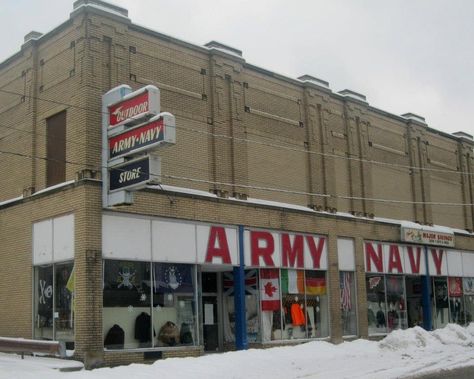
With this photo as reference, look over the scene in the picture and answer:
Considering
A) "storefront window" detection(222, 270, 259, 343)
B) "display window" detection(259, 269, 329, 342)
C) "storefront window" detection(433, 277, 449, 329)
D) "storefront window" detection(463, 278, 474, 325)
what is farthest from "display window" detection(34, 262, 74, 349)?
"storefront window" detection(463, 278, 474, 325)

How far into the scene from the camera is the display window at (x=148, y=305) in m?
19.2

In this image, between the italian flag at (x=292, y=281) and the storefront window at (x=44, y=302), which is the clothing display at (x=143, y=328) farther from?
the italian flag at (x=292, y=281)

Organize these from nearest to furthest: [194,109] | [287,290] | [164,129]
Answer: [164,129] → [194,109] → [287,290]

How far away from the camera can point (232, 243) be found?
22.9 m

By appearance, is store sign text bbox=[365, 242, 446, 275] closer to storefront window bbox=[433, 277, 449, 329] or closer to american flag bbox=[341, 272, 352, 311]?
storefront window bbox=[433, 277, 449, 329]

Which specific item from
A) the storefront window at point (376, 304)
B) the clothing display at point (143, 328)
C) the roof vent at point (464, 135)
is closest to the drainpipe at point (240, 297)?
the clothing display at point (143, 328)

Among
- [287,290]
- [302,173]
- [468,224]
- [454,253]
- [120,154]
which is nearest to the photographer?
[120,154]

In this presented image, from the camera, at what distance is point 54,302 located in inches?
774

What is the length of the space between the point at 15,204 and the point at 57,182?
2.16 metres

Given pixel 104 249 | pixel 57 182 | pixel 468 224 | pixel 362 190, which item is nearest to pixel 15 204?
pixel 57 182

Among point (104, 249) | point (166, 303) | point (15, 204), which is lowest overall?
point (166, 303)

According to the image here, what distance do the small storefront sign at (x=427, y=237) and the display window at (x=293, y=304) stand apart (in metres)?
5.78

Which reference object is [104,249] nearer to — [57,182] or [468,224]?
[57,182]

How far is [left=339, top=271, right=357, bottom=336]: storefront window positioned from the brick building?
0.07 metres
